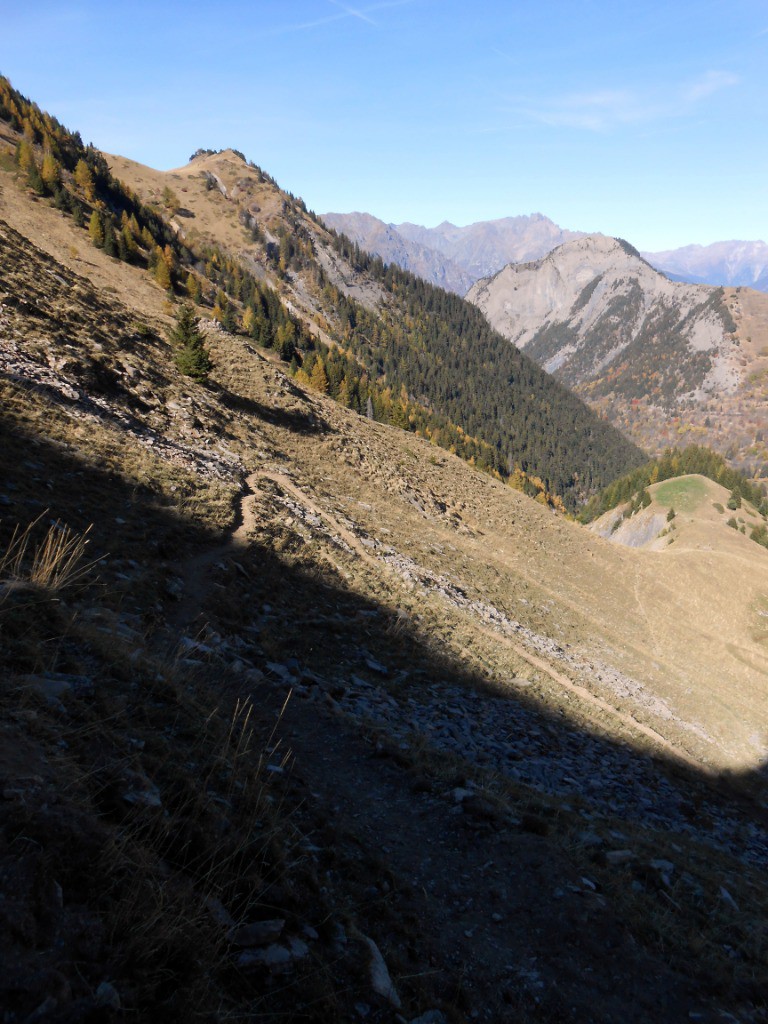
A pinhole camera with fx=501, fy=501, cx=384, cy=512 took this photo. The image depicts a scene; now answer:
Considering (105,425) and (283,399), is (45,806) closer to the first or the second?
(105,425)

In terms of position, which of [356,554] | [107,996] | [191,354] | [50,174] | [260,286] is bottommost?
[356,554]

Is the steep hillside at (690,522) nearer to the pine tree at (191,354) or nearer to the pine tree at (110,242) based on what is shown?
the pine tree at (191,354)

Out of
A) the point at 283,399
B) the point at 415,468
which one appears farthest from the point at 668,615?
the point at 283,399

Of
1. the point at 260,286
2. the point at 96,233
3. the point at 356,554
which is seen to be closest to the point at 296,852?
the point at 356,554

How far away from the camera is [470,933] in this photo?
5828mm

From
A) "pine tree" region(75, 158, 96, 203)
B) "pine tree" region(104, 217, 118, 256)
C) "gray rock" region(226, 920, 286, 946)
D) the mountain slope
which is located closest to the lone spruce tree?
the mountain slope

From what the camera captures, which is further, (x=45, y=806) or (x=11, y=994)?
(x=45, y=806)

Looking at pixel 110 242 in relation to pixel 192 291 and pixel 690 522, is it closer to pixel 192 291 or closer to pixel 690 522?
pixel 192 291

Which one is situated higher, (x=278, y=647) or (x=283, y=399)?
(x=283, y=399)

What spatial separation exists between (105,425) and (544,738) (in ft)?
68.5

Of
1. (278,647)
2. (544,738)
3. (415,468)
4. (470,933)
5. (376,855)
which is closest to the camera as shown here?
(470,933)

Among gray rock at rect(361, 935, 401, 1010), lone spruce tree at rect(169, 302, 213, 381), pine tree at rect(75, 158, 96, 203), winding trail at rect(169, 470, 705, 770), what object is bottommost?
winding trail at rect(169, 470, 705, 770)

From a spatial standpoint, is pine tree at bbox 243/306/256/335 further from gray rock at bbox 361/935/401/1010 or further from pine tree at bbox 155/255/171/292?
gray rock at bbox 361/935/401/1010

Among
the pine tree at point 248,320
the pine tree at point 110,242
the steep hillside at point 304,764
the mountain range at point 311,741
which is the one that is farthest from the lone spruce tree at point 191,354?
the pine tree at point 248,320
